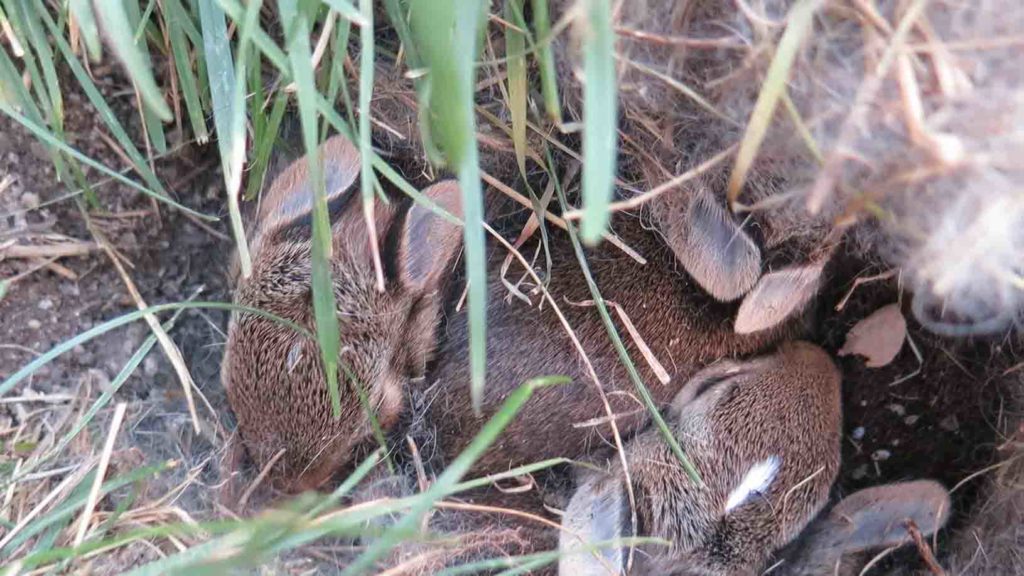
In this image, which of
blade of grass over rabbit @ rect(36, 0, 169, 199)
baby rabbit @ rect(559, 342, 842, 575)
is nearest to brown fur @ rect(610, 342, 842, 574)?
baby rabbit @ rect(559, 342, 842, 575)

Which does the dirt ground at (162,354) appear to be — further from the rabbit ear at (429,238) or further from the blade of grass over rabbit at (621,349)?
the blade of grass over rabbit at (621,349)

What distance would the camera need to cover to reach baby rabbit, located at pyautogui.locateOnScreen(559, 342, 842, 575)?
203cm

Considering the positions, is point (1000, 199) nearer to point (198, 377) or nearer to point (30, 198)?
point (198, 377)

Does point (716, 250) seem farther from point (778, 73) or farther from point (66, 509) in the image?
point (66, 509)

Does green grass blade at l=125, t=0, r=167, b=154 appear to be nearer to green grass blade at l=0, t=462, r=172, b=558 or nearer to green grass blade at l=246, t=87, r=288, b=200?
green grass blade at l=246, t=87, r=288, b=200

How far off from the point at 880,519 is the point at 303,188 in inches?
62.1

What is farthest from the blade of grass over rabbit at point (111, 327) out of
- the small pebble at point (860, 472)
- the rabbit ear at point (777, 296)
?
the small pebble at point (860, 472)

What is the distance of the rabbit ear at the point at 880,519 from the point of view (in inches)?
84.2

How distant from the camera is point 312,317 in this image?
186cm

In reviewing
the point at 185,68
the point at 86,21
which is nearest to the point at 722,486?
the point at 185,68

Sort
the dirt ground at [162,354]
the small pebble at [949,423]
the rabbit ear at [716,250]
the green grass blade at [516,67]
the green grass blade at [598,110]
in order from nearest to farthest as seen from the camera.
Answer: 1. the green grass blade at [598,110]
2. the green grass blade at [516,67]
3. the rabbit ear at [716,250]
4. the dirt ground at [162,354]
5. the small pebble at [949,423]

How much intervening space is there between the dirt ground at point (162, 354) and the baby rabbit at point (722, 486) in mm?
315

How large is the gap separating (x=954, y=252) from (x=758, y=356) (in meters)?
0.94

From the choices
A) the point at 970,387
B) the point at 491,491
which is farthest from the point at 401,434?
the point at 970,387
